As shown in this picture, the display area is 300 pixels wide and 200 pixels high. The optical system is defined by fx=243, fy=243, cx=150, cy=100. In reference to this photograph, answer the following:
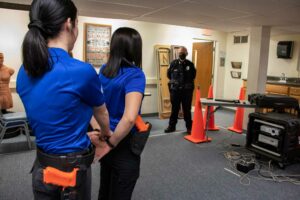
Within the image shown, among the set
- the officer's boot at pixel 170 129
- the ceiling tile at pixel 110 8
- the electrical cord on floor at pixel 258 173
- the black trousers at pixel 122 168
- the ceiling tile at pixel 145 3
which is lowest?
the electrical cord on floor at pixel 258 173

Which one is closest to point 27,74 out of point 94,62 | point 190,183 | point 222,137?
point 190,183

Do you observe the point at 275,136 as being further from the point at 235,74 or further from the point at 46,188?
the point at 235,74

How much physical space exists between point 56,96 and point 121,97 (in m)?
0.42

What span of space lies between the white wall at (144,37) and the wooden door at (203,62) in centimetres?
18

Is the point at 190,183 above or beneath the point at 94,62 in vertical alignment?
beneath

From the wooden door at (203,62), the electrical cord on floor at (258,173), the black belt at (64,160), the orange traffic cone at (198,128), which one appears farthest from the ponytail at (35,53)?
the wooden door at (203,62)

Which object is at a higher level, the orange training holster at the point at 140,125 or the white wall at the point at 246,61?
the white wall at the point at 246,61

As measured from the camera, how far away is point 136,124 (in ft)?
4.03

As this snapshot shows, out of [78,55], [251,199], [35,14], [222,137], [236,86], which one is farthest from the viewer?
[236,86]

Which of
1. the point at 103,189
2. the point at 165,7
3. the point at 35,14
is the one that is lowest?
the point at 103,189

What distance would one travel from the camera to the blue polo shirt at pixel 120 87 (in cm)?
115

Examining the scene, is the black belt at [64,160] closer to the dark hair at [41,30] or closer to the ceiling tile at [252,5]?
the dark hair at [41,30]

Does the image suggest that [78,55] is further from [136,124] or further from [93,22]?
[136,124]

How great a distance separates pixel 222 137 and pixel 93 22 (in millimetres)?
3226
